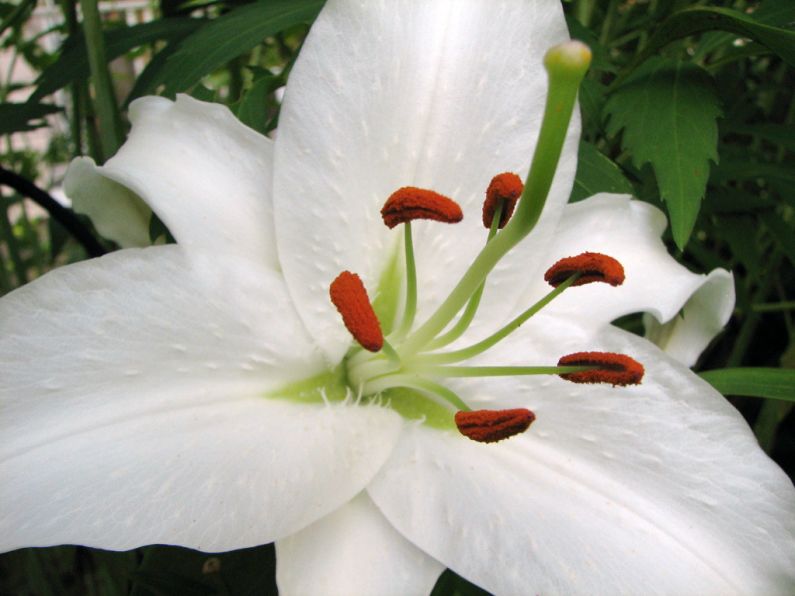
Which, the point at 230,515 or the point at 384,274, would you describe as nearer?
the point at 230,515

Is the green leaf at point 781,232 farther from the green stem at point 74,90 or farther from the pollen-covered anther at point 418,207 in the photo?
the green stem at point 74,90

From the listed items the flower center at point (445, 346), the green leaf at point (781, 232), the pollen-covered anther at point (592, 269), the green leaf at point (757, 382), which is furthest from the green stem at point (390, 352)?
the green leaf at point (781, 232)

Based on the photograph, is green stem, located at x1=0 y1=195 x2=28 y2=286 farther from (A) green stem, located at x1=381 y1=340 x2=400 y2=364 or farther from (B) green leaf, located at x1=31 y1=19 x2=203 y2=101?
(A) green stem, located at x1=381 y1=340 x2=400 y2=364

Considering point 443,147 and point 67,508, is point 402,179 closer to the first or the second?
point 443,147

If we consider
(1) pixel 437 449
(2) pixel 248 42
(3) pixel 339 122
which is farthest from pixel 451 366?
(2) pixel 248 42

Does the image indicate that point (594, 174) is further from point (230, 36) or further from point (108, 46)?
point (108, 46)
